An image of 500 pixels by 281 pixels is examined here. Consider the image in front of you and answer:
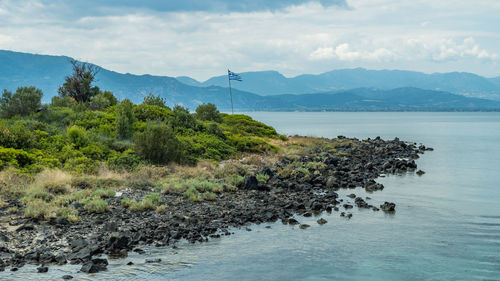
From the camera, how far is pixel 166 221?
16.9m

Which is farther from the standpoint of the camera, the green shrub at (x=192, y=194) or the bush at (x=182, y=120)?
the bush at (x=182, y=120)

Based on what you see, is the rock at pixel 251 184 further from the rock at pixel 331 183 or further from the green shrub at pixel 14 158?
the green shrub at pixel 14 158

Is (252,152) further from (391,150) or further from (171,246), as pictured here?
(171,246)

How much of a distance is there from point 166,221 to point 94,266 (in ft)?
15.4

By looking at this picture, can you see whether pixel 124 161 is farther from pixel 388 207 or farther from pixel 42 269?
pixel 388 207

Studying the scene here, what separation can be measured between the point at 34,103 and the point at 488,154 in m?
49.1

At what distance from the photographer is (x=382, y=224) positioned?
1867 centimetres

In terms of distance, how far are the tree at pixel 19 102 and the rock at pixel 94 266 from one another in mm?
25009

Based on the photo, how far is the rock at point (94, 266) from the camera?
12250mm

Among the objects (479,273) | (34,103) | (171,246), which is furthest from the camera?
(34,103)

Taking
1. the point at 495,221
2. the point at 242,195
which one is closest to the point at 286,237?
the point at 242,195

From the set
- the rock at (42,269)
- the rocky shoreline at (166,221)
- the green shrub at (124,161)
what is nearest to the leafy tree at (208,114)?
the green shrub at (124,161)

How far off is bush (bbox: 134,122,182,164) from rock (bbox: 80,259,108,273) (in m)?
15.2

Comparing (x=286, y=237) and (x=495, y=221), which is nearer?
(x=286, y=237)
